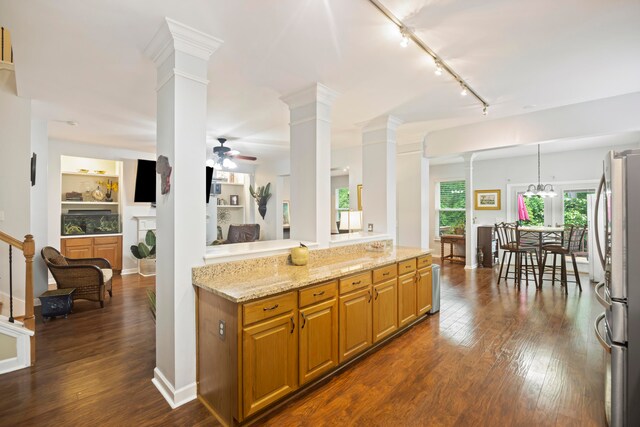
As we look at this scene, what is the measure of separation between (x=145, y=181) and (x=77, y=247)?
6.81ft

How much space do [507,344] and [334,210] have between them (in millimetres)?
6296

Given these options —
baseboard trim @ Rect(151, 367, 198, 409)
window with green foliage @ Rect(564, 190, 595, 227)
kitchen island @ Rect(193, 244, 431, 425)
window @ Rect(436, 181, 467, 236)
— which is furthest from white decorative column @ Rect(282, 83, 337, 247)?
window with green foliage @ Rect(564, 190, 595, 227)

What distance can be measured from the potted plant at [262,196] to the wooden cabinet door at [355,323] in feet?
18.8

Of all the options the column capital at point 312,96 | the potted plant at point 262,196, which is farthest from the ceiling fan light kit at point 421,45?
the potted plant at point 262,196

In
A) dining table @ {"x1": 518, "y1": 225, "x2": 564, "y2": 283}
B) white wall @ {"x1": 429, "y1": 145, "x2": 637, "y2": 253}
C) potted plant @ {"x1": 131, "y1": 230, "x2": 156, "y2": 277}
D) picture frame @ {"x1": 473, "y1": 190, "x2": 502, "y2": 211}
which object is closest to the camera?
Answer: dining table @ {"x1": 518, "y1": 225, "x2": 564, "y2": 283}

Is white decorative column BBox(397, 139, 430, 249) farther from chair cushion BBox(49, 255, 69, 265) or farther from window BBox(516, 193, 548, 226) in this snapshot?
chair cushion BBox(49, 255, 69, 265)

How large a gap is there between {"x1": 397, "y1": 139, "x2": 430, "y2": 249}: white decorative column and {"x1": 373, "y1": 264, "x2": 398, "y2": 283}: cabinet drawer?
2.72 meters

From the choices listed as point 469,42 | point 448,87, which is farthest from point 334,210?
point 469,42

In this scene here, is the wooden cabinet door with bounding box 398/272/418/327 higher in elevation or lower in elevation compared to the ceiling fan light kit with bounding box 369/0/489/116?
lower

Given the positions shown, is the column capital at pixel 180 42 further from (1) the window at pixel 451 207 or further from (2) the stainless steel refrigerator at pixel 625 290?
(1) the window at pixel 451 207

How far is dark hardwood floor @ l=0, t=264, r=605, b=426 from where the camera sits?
2031 mm

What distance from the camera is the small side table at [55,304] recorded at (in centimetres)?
372

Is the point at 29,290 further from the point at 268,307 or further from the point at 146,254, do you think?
the point at 146,254

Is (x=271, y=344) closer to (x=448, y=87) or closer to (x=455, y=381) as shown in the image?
(x=455, y=381)
